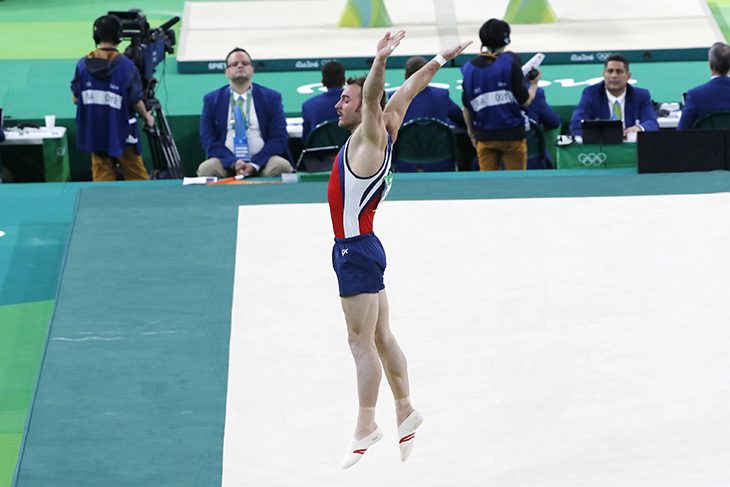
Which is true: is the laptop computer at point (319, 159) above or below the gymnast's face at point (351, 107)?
below

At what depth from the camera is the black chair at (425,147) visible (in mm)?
8641

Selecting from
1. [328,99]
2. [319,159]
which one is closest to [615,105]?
[328,99]

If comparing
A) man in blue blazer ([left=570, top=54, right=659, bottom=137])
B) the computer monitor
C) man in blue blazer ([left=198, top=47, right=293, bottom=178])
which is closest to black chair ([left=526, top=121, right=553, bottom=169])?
man in blue blazer ([left=570, top=54, right=659, bottom=137])

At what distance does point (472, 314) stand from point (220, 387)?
129 cm

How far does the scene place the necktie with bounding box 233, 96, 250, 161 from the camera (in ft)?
28.8

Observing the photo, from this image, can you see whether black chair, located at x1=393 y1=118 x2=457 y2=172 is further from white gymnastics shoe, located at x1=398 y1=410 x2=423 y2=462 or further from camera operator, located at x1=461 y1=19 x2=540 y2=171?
white gymnastics shoe, located at x1=398 y1=410 x2=423 y2=462

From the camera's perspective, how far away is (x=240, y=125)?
8.80 meters

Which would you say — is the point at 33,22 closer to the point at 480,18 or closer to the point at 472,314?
the point at 480,18

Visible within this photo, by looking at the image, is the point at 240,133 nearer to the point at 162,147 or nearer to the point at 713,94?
the point at 162,147

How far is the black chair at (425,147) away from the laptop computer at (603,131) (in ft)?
2.75

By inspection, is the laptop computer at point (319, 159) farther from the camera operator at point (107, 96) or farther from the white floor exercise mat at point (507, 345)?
the camera operator at point (107, 96)

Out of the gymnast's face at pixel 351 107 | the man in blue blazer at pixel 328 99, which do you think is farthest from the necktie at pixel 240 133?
the gymnast's face at pixel 351 107

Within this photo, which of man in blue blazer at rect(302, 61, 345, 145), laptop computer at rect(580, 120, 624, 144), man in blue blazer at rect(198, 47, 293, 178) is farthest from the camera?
man in blue blazer at rect(302, 61, 345, 145)

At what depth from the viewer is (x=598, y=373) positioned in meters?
6.23
